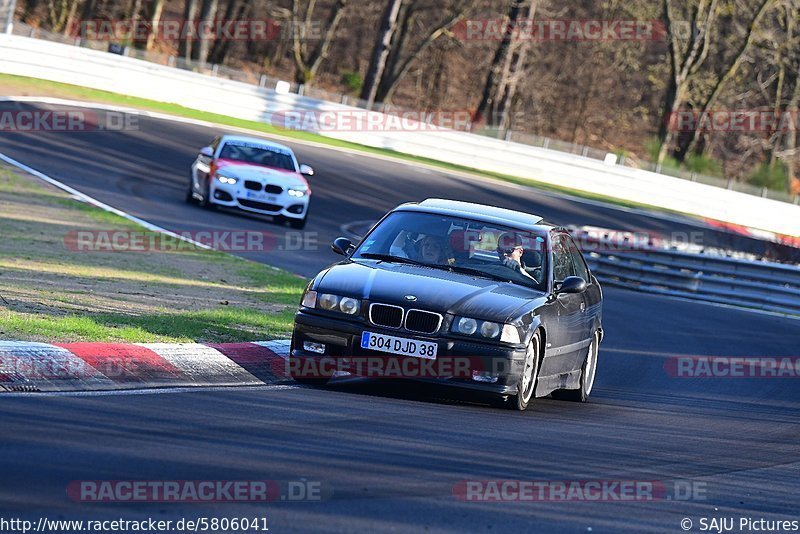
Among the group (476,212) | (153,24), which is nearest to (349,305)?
(476,212)

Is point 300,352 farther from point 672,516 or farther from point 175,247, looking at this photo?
point 175,247

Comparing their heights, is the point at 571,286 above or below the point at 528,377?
above

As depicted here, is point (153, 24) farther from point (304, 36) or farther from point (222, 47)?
point (222, 47)

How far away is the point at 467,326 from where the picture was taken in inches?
351

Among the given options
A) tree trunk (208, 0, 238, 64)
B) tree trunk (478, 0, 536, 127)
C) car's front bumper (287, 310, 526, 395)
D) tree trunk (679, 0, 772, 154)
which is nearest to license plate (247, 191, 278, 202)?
car's front bumper (287, 310, 526, 395)

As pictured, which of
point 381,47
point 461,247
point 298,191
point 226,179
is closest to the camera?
point 461,247

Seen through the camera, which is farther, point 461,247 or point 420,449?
point 461,247

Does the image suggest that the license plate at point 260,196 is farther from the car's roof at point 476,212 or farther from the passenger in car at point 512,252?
the passenger in car at point 512,252

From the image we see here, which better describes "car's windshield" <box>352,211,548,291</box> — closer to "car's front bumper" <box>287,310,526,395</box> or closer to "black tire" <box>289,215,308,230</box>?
"car's front bumper" <box>287,310,526,395</box>

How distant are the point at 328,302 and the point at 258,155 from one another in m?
14.6

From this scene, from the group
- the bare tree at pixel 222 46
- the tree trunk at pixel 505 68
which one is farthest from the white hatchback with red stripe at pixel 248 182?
the bare tree at pixel 222 46

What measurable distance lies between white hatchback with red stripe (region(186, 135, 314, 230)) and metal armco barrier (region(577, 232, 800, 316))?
238 inches

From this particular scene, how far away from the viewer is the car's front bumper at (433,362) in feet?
29.1

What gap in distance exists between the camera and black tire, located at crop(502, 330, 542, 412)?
9195 mm
